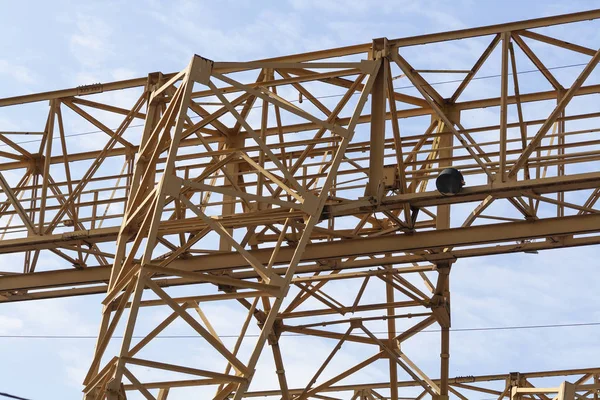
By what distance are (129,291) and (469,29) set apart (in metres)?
7.56

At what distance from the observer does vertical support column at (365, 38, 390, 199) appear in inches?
917

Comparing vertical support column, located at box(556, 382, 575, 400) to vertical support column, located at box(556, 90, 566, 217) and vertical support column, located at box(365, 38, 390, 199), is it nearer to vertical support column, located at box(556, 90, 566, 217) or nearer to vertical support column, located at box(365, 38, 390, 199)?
vertical support column, located at box(556, 90, 566, 217)

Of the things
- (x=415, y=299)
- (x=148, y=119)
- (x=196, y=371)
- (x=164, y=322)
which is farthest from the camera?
(x=415, y=299)

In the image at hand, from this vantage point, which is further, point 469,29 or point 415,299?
point 415,299

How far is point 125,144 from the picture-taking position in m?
28.8

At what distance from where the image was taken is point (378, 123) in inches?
922

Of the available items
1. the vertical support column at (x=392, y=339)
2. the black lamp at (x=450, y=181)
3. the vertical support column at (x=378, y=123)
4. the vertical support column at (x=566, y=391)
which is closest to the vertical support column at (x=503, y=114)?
the black lamp at (x=450, y=181)

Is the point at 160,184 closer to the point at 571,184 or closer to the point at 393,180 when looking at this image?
the point at 393,180

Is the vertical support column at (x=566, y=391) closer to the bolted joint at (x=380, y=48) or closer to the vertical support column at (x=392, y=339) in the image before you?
the vertical support column at (x=392, y=339)

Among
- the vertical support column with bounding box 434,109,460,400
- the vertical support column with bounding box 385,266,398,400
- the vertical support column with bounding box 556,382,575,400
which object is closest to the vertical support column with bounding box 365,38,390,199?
the vertical support column with bounding box 434,109,460,400

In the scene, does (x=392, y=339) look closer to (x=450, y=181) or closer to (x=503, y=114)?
(x=450, y=181)

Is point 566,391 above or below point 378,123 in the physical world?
below

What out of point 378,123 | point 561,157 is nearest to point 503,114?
point 561,157

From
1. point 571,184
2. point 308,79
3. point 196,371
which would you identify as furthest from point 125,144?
point 571,184
